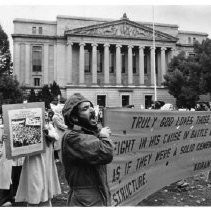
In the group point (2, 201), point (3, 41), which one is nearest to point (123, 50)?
point (3, 41)

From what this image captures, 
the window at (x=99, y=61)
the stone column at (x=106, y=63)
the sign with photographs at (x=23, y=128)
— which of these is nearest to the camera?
the sign with photographs at (x=23, y=128)

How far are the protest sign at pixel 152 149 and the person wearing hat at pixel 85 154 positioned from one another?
71.8 inches

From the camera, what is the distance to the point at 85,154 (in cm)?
266

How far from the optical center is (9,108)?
4.89 metres

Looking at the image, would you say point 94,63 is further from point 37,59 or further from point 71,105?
point 71,105

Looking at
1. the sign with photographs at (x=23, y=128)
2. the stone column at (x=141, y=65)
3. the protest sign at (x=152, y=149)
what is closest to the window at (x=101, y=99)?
the stone column at (x=141, y=65)

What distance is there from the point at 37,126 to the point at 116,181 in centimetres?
146

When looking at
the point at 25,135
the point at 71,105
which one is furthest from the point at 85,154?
the point at 25,135

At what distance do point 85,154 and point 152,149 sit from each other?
3.02 m

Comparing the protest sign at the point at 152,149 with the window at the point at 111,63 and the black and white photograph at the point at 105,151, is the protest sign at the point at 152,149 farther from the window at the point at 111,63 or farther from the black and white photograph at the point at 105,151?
the window at the point at 111,63

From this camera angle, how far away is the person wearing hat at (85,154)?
105 inches

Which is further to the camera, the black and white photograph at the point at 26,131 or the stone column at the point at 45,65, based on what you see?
the stone column at the point at 45,65

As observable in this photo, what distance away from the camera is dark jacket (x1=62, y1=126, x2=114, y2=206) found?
265 cm

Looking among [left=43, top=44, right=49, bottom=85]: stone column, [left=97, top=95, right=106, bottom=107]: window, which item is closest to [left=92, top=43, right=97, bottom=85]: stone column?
[left=97, top=95, right=106, bottom=107]: window
